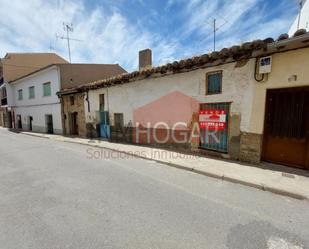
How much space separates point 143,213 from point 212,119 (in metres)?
4.62

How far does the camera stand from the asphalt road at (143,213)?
96.0 inches

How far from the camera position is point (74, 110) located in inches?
578

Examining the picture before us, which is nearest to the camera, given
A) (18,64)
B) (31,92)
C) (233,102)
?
(233,102)

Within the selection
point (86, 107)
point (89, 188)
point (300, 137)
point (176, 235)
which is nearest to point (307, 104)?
point (300, 137)

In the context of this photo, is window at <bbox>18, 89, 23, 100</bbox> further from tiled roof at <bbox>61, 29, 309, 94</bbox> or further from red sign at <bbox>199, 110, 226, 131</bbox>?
red sign at <bbox>199, 110, 226, 131</bbox>

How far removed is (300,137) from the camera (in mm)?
5000

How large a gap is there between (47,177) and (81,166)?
1136 millimetres

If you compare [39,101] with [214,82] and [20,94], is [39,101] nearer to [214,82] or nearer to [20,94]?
[20,94]

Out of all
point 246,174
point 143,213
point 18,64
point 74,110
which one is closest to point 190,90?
point 246,174

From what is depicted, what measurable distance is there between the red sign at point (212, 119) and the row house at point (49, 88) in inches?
410

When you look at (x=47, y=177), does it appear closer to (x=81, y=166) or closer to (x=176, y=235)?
(x=81, y=166)

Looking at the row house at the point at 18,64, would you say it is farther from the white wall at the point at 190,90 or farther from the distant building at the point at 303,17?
the distant building at the point at 303,17

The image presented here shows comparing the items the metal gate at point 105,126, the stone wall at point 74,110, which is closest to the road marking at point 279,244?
the metal gate at point 105,126

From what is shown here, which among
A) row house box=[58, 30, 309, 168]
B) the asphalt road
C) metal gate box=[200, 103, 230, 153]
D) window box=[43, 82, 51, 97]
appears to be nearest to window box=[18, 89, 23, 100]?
window box=[43, 82, 51, 97]
